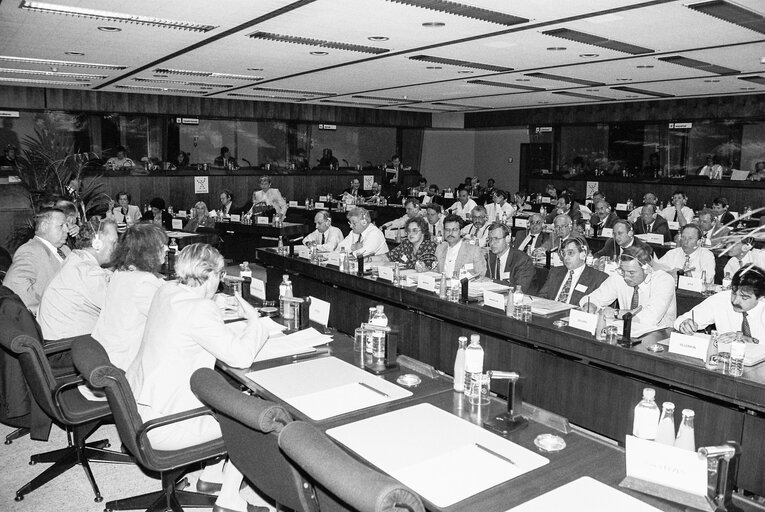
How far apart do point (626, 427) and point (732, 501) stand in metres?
1.75

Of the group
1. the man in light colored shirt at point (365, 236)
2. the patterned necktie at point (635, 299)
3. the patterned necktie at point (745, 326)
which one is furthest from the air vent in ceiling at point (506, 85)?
the patterned necktie at point (745, 326)

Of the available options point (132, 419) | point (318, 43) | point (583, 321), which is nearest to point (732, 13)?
point (583, 321)

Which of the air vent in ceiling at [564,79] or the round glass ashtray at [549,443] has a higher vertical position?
the air vent in ceiling at [564,79]

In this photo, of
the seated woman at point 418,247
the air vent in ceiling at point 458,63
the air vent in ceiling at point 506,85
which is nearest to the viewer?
the seated woman at point 418,247

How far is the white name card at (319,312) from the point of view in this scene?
11.2ft

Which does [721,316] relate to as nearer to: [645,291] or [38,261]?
[645,291]

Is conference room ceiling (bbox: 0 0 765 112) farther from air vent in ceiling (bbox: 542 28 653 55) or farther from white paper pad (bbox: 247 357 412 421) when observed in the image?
white paper pad (bbox: 247 357 412 421)

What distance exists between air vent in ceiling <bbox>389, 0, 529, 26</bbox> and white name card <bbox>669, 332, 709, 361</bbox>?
2433mm

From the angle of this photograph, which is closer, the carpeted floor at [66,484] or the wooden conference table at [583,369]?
the wooden conference table at [583,369]

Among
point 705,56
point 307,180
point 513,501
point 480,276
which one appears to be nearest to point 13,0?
point 480,276

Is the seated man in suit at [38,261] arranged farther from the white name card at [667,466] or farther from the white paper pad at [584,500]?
the white name card at [667,466]

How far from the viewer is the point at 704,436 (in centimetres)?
304

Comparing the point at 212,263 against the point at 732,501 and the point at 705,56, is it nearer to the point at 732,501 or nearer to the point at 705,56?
the point at 732,501

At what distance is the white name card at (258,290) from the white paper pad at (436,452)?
6.59 feet
